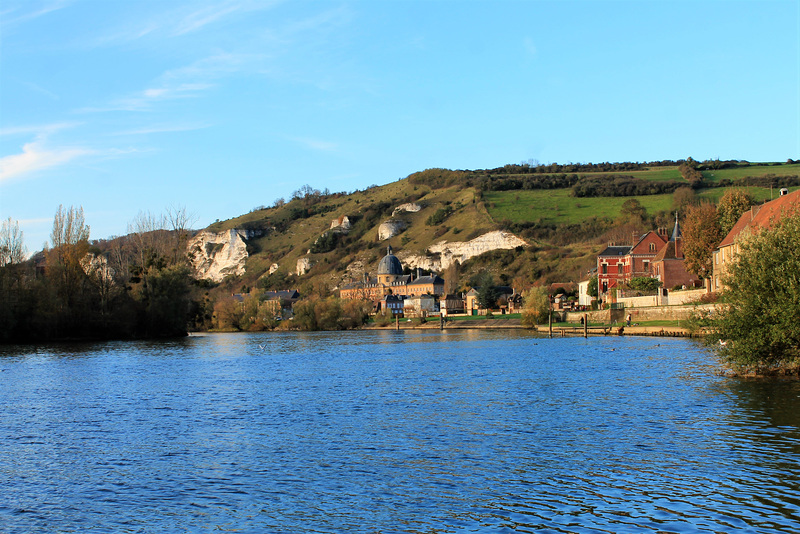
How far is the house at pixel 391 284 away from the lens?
481ft

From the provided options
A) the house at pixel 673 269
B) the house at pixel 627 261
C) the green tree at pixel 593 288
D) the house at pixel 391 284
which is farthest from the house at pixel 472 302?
the house at pixel 673 269

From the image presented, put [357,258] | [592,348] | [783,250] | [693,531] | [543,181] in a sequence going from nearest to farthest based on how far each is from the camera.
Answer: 1. [693,531]
2. [783,250]
3. [592,348]
4. [543,181]
5. [357,258]

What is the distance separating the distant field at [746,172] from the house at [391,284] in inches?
2428

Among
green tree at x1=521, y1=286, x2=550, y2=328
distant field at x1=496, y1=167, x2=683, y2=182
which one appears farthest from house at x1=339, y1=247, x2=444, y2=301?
green tree at x1=521, y1=286, x2=550, y2=328

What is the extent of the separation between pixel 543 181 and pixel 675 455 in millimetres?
156889

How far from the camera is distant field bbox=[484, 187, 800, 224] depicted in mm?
132375

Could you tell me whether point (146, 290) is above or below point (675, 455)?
above

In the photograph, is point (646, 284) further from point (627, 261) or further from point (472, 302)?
point (472, 302)

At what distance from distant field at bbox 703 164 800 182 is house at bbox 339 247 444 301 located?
61.7 metres

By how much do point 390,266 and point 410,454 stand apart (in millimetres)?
145842

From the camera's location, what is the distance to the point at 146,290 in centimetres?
7044

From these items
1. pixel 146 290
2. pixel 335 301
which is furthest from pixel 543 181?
pixel 146 290

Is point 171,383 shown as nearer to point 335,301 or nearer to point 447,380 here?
point 447,380

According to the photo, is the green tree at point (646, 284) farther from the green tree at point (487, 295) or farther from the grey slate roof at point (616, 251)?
the green tree at point (487, 295)
